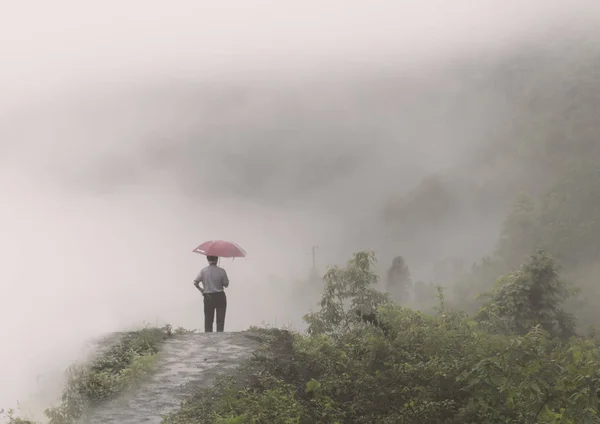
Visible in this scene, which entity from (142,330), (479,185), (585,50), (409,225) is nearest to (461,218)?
(479,185)

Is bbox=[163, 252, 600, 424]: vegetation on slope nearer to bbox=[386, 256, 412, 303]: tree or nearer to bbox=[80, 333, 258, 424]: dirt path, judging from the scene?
bbox=[80, 333, 258, 424]: dirt path

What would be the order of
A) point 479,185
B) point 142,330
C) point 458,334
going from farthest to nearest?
point 479,185, point 142,330, point 458,334

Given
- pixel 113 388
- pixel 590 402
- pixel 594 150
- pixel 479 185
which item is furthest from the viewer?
pixel 479 185

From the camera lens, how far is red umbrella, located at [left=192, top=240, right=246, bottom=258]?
1430 cm

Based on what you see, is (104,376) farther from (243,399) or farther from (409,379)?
(409,379)

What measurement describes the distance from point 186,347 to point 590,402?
Result: 26.2 ft

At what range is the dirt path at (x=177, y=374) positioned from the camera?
29.0 ft

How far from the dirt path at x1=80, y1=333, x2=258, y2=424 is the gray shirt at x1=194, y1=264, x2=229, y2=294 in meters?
1.19

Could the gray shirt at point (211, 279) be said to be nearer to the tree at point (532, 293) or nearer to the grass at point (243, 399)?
the grass at point (243, 399)

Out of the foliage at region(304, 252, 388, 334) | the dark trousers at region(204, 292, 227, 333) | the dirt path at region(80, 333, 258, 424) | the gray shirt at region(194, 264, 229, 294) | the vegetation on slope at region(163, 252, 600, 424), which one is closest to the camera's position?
the vegetation on slope at region(163, 252, 600, 424)

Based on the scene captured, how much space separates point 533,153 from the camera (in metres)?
130

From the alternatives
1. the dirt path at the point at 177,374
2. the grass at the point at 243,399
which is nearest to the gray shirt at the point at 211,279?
the dirt path at the point at 177,374

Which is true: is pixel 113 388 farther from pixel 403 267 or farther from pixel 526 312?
pixel 403 267

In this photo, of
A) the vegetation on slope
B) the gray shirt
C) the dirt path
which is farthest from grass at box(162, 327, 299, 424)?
the gray shirt
